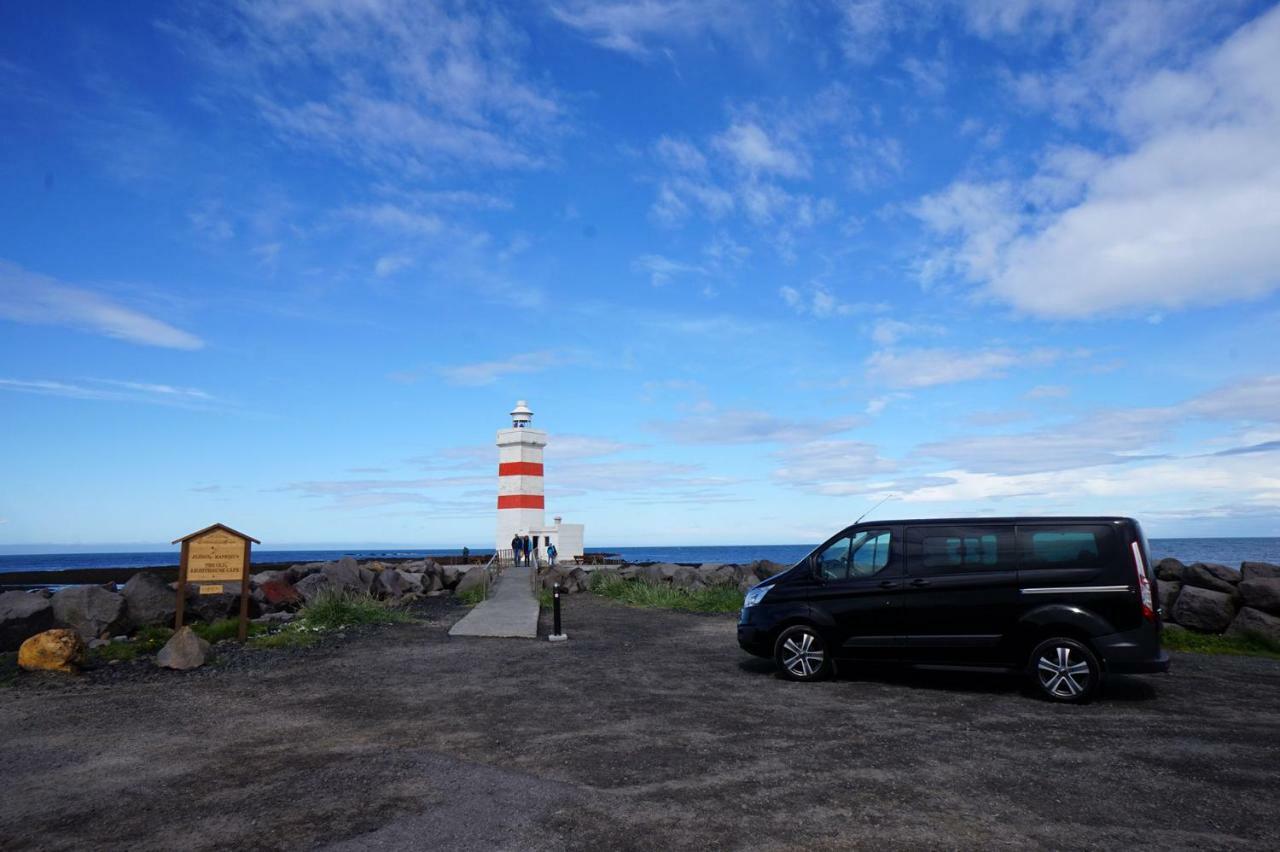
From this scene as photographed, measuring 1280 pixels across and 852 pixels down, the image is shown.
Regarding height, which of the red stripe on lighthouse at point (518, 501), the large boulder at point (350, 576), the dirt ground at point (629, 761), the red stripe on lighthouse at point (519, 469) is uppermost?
the red stripe on lighthouse at point (519, 469)

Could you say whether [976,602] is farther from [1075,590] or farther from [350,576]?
[350,576]

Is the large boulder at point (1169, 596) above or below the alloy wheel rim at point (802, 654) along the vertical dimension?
above

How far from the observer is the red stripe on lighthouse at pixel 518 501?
30.1 metres

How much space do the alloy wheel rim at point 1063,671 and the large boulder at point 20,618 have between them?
1528 centimetres

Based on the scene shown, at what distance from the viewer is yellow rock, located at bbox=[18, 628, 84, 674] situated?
11094mm

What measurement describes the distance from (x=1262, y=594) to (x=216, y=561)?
695 inches

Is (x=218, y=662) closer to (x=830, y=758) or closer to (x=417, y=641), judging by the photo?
(x=417, y=641)

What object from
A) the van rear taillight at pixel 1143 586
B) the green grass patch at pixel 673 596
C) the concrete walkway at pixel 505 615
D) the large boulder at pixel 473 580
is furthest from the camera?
the large boulder at pixel 473 580

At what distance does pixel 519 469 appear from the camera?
97.9 ft

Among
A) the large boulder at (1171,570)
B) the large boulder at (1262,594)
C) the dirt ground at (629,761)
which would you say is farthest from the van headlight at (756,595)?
the large boulder at (1171,570)

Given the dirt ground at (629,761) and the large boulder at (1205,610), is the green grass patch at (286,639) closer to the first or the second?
the dirt ground at (629,761)

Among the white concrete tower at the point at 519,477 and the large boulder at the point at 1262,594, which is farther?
the white concrete tower at the point at 519,477

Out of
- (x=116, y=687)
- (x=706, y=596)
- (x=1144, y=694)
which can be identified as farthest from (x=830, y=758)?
(x=706, y=596)

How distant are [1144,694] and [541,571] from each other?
804 inches
